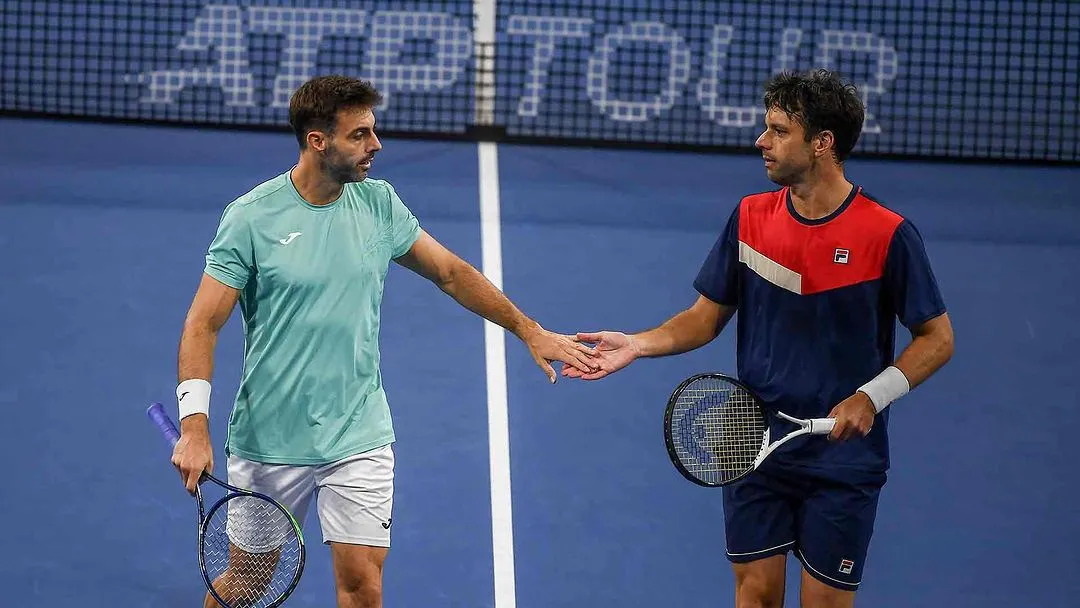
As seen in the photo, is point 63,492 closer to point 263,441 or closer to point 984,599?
point 263,441

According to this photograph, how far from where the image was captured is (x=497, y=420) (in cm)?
791

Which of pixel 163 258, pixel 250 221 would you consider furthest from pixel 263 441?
pixel 163 258

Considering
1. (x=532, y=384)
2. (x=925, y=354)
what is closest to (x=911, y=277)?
(x=925, y=354)

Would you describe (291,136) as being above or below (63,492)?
above

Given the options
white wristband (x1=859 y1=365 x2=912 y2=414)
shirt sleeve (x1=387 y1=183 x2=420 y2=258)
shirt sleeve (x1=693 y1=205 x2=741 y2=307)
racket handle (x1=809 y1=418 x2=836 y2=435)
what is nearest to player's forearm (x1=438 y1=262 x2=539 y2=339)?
shirt sleeve (x1=387 y1=183 x2=420 y2=258)

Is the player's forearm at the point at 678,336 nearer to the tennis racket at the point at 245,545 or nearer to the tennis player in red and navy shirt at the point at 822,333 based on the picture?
the tennis player in red and navy shirt at the point at 822,333

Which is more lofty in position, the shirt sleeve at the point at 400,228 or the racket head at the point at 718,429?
the shirt sleeve at the point at 400,228

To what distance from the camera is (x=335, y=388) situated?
508cm

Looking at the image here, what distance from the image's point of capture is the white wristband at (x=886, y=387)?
4.84 meters

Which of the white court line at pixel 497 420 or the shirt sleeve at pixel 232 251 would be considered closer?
the shirt sleeve at pixel 232 251

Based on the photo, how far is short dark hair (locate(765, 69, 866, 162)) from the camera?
4898 millimetres

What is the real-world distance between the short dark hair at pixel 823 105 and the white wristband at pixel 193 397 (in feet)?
6.42

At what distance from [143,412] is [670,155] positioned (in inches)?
222

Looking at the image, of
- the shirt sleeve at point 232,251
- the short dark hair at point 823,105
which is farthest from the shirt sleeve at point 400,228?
the short dark hair at point 823,105
